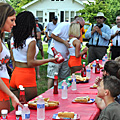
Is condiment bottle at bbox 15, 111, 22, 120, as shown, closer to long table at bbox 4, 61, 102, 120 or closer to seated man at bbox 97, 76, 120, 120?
long table at bbox 4, 61, 102, 120

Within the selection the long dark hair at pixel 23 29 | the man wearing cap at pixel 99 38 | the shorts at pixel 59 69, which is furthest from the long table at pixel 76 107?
the man wearing cap at pixel 99 38

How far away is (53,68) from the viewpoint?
218 inches

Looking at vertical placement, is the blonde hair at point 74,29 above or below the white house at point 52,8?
above

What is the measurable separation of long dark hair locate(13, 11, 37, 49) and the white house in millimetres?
29736

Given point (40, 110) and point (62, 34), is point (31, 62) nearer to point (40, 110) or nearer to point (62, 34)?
point (40, 110)

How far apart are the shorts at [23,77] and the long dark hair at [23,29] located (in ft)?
1.03

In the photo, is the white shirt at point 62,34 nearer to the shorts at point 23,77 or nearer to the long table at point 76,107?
the long table at point 76,107

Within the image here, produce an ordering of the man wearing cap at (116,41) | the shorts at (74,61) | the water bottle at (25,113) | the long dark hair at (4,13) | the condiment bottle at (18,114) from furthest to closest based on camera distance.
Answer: the man wearing cap at (116,41), the shorts at (74,61), the long dark hair at (4,13), the water bottle at (25,113), the condiment bottle at (18,114)

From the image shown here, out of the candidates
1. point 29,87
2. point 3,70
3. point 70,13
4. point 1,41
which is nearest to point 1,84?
point 3,70

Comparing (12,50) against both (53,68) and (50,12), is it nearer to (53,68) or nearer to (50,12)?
(53,68)

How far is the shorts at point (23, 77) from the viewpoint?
3.62 m

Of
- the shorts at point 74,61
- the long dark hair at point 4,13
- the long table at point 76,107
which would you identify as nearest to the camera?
the long dark hair at point 4,13

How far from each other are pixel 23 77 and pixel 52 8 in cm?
3088

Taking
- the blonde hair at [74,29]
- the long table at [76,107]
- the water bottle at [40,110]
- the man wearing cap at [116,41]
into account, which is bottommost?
the man wearing cap at [116,41]
